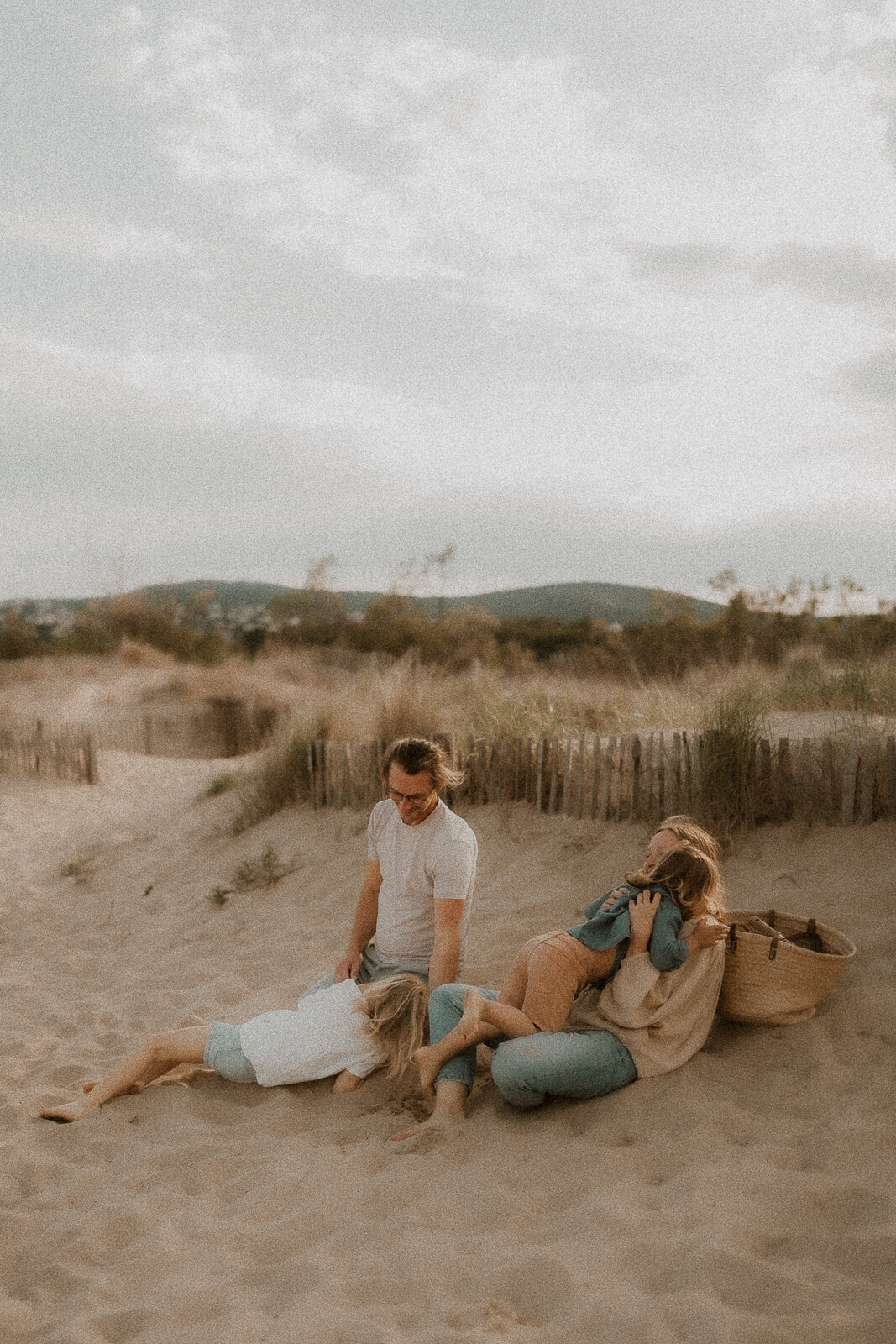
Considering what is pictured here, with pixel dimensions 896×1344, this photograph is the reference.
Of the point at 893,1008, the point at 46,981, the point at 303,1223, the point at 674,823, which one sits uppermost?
the point at 674,823

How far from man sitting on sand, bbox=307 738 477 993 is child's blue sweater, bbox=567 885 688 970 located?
50cm

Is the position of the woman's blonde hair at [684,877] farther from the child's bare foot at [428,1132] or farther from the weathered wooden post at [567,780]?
the weathered wooden post at [567,780]

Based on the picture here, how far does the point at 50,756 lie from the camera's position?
39.7 feet

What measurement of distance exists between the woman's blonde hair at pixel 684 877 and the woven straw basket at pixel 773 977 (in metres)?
0.24

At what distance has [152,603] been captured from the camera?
96.4ft

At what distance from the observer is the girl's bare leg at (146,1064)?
3580 millimetres

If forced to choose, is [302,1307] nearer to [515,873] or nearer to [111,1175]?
[111,1175]

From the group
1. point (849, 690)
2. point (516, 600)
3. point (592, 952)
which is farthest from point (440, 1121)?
point (516, 600)

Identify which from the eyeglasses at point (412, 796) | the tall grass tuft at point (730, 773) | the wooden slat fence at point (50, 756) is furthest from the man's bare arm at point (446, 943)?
the wooden slat fence at point (50, 756)

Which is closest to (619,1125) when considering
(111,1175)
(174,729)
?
(111,1175)

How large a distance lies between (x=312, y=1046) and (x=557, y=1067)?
99 centimetres

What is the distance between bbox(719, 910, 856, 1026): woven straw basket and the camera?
334cm

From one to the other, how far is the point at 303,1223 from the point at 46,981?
3433 mm

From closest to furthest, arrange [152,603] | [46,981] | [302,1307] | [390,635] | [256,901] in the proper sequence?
[302,1307] → [46,981] → [256,901] → [390,635] → [152,603]
